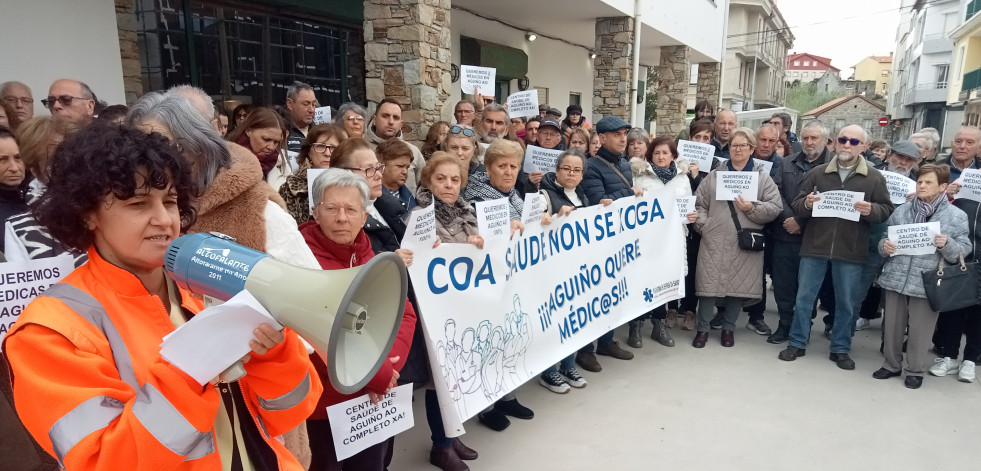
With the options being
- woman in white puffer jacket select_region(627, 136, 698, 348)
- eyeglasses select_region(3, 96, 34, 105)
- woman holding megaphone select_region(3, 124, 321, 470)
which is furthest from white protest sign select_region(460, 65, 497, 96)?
woman holding megaphone select_region(3, 124, 321, 470)

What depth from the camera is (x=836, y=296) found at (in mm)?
4773

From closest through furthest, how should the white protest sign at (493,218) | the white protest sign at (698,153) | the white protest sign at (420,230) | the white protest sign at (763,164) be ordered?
the white protest sign at (420,230) < the white protest sign at (493,218) < the white protest sign at (763,164) < the white protest sign at (698,153)

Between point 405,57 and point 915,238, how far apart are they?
4825mm

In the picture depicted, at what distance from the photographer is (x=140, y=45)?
19.3 feet

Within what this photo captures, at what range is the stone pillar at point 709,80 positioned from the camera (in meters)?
19.6

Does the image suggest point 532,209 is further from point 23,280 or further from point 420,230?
point 23,280

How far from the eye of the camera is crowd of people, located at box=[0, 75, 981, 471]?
111 cm

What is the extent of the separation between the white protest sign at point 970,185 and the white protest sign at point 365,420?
184 inches

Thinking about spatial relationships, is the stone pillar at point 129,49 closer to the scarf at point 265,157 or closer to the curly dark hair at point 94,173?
the scarf at point 265,157

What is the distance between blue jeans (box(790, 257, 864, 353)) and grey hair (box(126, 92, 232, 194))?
4.61 m

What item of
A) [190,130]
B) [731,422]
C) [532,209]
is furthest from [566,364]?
[190,130]

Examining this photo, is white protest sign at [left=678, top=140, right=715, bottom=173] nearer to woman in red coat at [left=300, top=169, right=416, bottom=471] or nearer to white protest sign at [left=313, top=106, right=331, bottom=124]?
white protest sign at [left=313, top=106, right=331, bottom=124]

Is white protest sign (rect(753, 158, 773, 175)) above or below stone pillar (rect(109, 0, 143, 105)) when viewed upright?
below

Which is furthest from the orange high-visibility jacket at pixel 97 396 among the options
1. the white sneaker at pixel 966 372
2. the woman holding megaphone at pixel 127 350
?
the white sneaker at pixel 966 372
